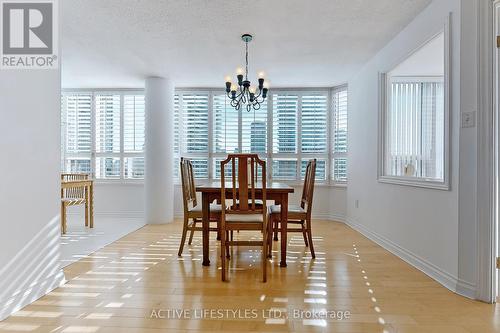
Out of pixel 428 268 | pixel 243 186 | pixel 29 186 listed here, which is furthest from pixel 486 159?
pixel 29 186

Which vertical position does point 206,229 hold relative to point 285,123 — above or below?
below

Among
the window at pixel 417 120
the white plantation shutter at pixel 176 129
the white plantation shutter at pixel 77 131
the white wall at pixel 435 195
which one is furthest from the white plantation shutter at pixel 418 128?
the white plantation shutter at pixel 77 131

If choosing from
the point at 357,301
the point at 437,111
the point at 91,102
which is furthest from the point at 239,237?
the point at 91,102

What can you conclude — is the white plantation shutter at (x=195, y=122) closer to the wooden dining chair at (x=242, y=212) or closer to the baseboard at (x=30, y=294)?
the wooden dining chair at (x=242, y=212)

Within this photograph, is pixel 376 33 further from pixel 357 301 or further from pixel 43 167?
pixel 43 167

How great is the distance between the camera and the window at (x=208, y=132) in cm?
582

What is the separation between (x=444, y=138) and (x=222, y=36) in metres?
2.43

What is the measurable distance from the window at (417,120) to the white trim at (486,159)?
176cm

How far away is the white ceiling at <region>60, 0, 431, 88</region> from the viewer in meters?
2.88

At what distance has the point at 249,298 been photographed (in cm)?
224

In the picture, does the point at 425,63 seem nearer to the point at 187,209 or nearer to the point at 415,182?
the point at 415,182

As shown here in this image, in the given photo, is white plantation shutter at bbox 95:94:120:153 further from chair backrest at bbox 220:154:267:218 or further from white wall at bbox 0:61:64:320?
chair backrest at bbox 220:154:267:218

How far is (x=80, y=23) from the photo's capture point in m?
3.23

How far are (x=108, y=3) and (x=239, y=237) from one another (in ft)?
9.70
